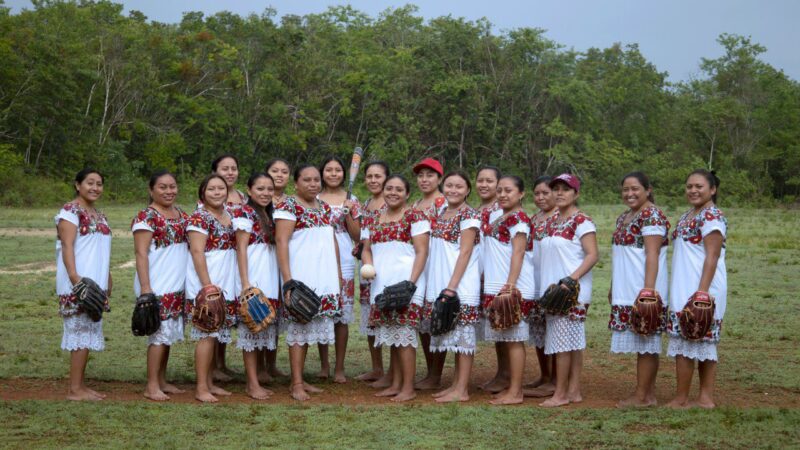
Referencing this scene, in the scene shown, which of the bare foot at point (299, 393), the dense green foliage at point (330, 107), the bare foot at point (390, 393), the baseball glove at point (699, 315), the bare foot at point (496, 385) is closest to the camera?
the baseball glove at point (699, 315)

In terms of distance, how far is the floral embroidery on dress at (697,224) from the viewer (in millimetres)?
7125

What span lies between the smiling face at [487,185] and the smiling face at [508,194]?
26 centimetres

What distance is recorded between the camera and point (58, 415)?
22.5 feet

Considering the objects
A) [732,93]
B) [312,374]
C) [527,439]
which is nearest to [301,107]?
[732,93]

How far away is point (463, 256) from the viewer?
7.55m

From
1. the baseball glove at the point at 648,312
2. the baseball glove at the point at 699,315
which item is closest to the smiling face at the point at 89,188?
the baseball glove at the point at 648,312

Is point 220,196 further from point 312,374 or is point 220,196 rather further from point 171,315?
point 312,374

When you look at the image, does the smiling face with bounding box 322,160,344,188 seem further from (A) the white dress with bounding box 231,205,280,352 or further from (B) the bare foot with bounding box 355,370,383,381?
(B) the bare foot with bounding box 355,370,383,381

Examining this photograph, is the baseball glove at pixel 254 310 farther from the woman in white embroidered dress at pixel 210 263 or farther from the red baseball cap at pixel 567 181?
the red baseball cap at pixel 567 181

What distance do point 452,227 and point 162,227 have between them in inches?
90.1

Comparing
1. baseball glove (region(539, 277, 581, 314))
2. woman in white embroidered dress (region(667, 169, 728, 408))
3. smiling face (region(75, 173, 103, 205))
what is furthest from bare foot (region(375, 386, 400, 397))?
smiling face (region(75, 173, 103, 205))

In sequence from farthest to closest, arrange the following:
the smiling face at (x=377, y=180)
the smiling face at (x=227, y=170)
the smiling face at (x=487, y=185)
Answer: the smiling face at (x=377, y=180) → the smiling face at (x=227, y=170) → the smiling face at (x=487, y=185)

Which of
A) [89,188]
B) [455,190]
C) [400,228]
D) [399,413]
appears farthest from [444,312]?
[89,188]

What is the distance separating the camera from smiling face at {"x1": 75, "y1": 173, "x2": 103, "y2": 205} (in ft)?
24.8
